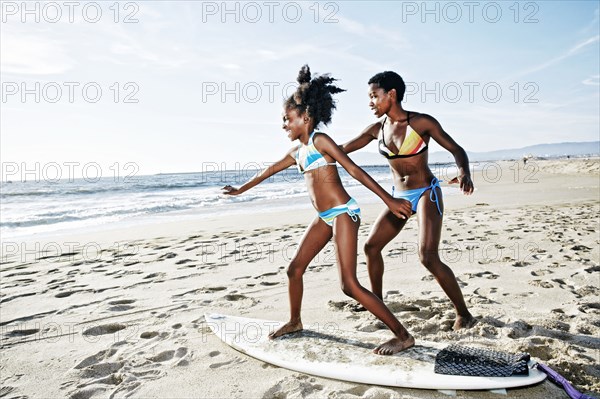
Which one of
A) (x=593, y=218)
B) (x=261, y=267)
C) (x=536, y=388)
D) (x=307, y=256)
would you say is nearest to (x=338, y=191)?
(x=307, y=256)

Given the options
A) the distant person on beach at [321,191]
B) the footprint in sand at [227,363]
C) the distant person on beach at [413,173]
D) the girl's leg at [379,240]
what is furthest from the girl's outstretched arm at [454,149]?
the footprint in sand at [227,363]

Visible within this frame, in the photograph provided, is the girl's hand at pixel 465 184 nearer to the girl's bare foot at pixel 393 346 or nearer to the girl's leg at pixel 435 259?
the girl's leg at pixel 435 259

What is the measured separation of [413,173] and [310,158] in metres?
1.04

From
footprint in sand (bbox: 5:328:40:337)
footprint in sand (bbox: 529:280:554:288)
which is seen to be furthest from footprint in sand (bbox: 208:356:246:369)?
footprint in sand (bbox: 529:280:554:288)

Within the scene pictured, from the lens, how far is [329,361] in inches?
122

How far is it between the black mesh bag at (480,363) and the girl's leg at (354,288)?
12.9 inches

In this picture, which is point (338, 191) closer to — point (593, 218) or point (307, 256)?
point (307, 256)

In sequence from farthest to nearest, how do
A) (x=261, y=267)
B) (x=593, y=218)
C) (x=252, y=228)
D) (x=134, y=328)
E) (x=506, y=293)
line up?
1. (x=252, y=228)
2. (x=593, y=218)
3. (x=261, y=267)
4. (x=506, y=293)
5. (x=134, y=328)

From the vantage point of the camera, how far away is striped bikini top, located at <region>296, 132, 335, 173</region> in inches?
137

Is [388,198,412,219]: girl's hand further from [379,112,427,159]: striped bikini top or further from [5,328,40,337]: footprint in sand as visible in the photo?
[5,328,40,337]: footprint in sand

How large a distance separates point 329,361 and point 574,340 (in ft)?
6.22

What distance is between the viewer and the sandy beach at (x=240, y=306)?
9.83ft

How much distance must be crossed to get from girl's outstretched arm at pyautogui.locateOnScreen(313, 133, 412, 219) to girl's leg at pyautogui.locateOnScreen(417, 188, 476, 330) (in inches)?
19.2

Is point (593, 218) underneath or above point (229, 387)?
above
